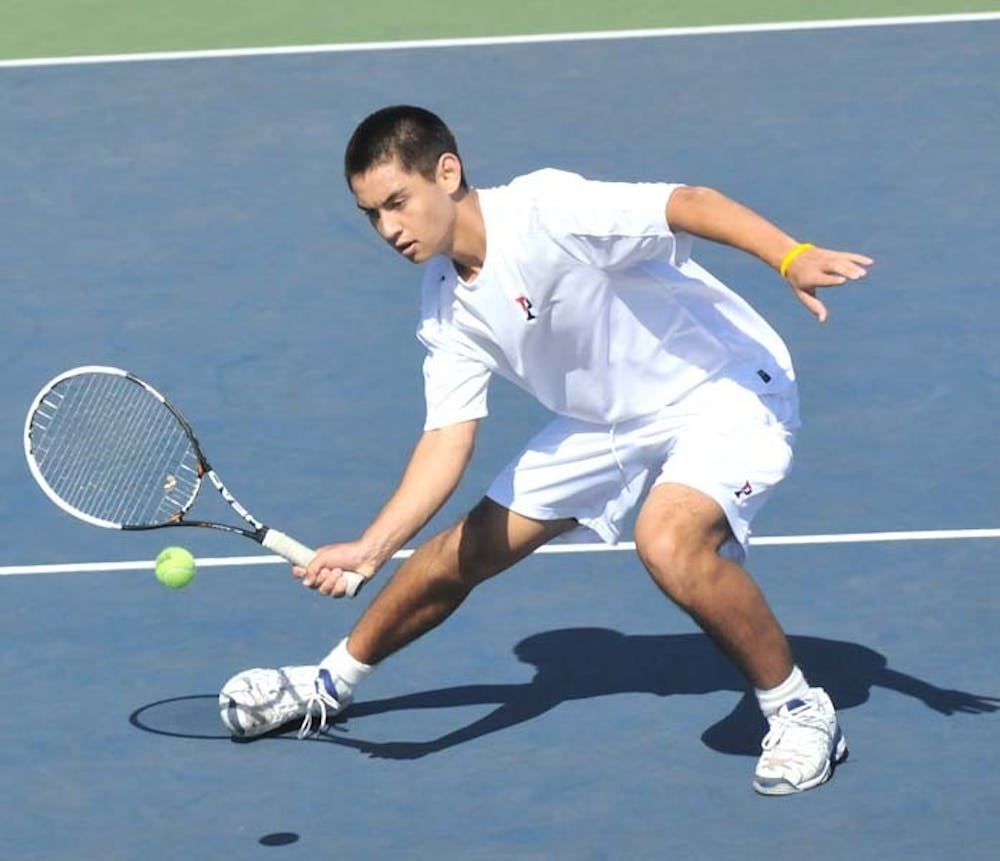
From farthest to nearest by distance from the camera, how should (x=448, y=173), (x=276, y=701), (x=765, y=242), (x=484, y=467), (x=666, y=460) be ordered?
(x=484, y=467) → (x=276, y=701) → (x=666, y=460) → (x=448, y=173) → (x=765, y=242)

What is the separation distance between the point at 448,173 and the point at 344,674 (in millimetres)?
1497

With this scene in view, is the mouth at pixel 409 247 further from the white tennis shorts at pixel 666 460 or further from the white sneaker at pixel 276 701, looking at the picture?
the white sneaker at pixel 276 701

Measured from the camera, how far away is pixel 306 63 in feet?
38.3

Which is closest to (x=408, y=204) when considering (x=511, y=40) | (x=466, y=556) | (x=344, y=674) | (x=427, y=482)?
(x=427, y=482)

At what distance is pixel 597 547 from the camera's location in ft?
26.8

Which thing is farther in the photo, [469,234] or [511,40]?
[511,40]

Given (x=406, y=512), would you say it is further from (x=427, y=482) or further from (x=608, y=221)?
(x=608, y=221)

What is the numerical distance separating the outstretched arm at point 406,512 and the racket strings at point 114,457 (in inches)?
33.1

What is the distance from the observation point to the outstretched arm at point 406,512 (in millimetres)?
6473

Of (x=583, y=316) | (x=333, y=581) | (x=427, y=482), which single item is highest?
(x=583, y=316)

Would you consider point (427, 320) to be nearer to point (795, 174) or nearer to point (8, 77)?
point (795, 174)

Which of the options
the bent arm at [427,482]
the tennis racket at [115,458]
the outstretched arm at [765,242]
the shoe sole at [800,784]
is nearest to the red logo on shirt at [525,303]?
the bent arm at [427,482]

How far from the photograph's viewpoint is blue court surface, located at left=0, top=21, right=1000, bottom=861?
684 centimetres

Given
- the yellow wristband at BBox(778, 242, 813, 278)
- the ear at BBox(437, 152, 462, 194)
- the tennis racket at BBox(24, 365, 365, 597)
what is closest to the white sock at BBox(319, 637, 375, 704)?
the tennis racket at BBox(24, 365, 365, 597)
